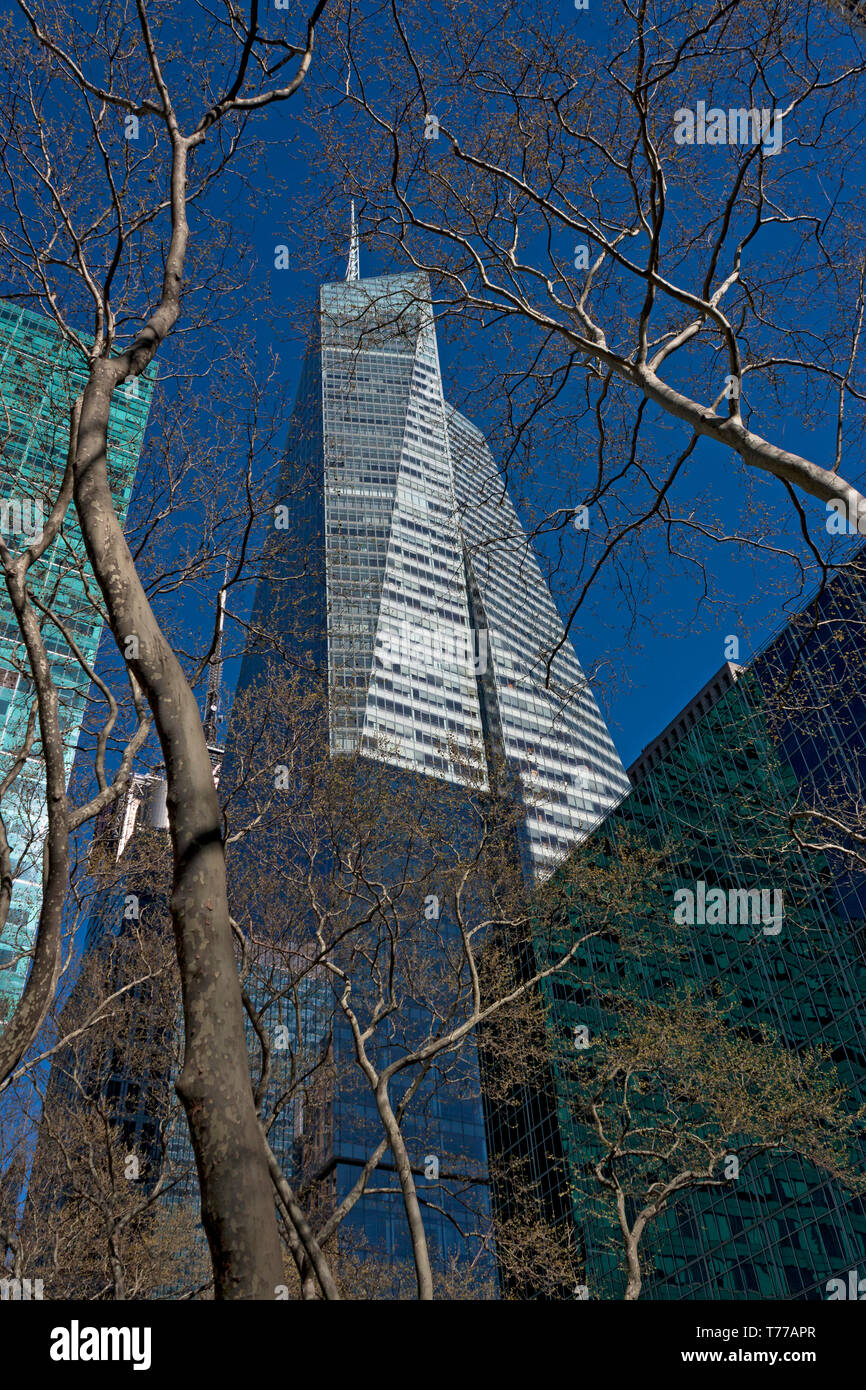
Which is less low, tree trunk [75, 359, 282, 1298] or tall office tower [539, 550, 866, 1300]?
tall office tower [539, 550, 866, 1300]

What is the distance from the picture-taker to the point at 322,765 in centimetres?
1403

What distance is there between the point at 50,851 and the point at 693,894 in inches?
1466
